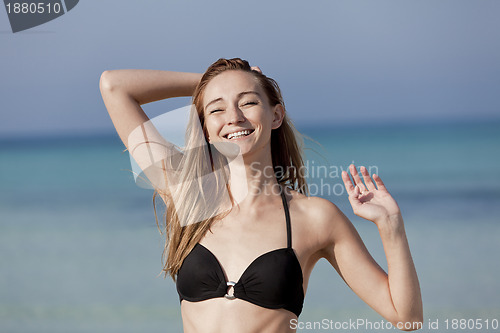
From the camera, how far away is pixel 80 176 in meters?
16.3

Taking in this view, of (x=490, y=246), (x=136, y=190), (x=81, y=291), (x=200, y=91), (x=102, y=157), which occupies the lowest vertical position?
(x=200, y=91)

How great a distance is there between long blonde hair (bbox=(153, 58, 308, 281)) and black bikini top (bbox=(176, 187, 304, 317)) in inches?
3.7

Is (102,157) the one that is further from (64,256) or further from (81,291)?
(81,291)

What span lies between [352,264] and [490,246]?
23.0ft

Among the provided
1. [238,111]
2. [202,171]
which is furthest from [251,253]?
[238,111]

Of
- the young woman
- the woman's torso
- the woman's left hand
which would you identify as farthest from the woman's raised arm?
the woman's left hand

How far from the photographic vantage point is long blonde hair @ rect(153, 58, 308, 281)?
2576 millimetres

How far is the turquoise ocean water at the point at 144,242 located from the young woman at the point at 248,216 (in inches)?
17.2

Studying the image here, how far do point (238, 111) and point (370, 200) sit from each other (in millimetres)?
576

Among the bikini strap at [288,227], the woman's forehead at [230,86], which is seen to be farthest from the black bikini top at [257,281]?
the woman's forehead at [230,86]

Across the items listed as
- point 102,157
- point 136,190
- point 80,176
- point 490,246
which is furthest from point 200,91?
point 102,157

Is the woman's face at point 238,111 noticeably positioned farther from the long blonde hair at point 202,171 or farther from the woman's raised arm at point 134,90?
the woman's raised arm at point 134,90

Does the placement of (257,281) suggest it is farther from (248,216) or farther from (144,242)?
(144,242)

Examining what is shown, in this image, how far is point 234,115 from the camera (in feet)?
8.16
